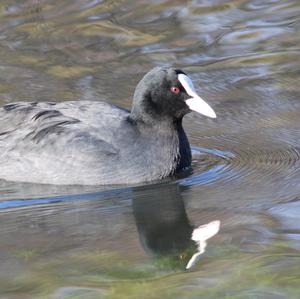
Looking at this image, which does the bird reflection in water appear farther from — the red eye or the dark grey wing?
the red eye

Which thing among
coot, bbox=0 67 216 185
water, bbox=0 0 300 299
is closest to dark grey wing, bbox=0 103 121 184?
coot, bbox=0 67 216 185

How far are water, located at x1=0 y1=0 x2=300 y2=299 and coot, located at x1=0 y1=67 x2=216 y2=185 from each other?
126mm

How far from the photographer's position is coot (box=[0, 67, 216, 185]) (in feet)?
22.7

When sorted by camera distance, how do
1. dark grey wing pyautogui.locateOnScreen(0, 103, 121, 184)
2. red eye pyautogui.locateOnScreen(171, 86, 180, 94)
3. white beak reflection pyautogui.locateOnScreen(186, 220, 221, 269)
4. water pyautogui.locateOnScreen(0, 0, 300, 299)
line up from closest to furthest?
water pyautogui.locateOnScreen(0, 0, 300, 299), white beak reflection pyautogui.locateOnScreen(186, 220, 221, 269), dark grey wing pyautogui.locateOnScreen(0, 103, 121, 184), red eye pyautogui.locateOnScreen(171, 86, 180, 94)

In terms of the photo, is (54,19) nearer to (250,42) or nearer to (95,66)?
(95,66)

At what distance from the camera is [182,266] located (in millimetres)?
5324

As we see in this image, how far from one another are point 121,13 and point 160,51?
4.40 feet

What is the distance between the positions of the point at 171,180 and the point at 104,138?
573 millimetres

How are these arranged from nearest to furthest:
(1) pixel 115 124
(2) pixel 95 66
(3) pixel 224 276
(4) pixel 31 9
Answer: (3) pixel 224 276, (1) pixel 115 124, (2) pixel 95 66, (4) pixel 31 9

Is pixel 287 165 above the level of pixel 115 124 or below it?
below

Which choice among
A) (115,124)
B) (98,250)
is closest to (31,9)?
(115,124)

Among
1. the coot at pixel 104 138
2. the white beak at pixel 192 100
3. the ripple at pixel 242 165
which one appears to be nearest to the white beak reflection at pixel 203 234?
the ripple at pixel 242 165

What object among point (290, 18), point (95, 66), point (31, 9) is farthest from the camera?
Answer: point (31, 9)

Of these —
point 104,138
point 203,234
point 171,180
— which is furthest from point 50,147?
point 203,234
